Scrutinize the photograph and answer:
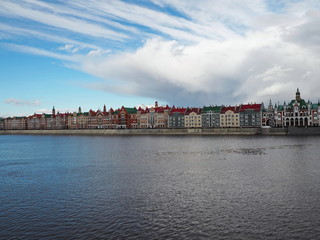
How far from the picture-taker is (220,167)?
3744cm

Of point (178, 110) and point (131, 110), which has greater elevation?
point (131, 110)

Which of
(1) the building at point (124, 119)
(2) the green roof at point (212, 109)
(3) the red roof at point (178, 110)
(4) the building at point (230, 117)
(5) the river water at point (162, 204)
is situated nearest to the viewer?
(5) the river water at point (162, 204)

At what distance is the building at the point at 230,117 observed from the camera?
147 m

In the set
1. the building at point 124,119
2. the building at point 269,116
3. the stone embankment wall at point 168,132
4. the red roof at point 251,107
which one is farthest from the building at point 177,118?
the building at point 269,116

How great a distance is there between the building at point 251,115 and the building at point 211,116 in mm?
12824

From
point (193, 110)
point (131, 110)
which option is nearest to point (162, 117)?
point (193, 110)

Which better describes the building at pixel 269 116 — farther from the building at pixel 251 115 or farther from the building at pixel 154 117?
the building at pixel 154 117

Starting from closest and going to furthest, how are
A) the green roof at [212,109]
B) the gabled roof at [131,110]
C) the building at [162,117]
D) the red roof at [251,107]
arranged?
the red roof at [251,107], the green roof at [212,109], the building at [162,117], the gabled roof at [131,110]

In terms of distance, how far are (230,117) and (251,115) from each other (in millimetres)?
10871

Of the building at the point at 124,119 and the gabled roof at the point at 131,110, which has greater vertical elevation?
the gabled roof at the point at 131,110

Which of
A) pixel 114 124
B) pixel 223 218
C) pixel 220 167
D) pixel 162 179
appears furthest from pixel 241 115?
pixel 223 218

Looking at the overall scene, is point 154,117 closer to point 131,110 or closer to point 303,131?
point 131,110

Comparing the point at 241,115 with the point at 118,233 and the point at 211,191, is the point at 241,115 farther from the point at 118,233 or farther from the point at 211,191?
the point at 118,233

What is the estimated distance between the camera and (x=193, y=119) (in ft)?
526
